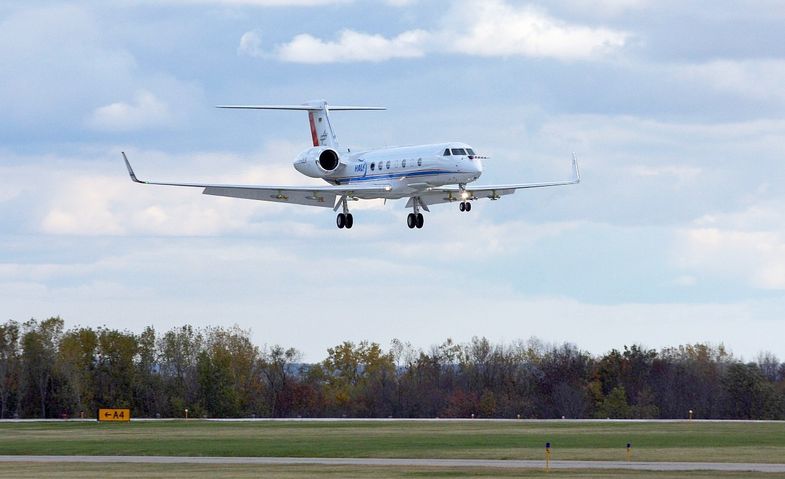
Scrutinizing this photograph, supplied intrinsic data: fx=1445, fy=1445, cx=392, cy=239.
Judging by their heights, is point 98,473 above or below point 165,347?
below

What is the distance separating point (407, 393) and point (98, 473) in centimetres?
8538

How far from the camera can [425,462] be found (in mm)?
55156

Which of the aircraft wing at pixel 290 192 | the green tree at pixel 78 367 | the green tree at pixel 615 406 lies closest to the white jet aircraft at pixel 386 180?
the aircraft wing at pixel 290 192

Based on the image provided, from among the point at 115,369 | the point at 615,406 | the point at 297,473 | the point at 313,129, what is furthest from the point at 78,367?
the point at 297,473

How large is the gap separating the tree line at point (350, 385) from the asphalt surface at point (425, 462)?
2352 inches

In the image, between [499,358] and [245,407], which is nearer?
[245,407]

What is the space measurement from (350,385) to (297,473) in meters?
98.9

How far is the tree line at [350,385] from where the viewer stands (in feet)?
396

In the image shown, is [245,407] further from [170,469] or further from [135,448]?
[170,469]

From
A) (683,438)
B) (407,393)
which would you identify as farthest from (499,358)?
(683,438)

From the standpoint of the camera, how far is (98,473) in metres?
49.6

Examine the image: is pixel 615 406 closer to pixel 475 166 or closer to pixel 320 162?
pixel 320 162

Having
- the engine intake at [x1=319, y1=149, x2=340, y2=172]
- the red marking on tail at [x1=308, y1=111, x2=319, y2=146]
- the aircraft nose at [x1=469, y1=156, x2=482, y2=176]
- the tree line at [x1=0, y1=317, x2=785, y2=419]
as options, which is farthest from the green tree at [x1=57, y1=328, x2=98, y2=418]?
the aircraft nose at [x1=469, y1=156, x2=482, y2=176]

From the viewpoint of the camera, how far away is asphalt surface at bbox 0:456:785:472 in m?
50.4
